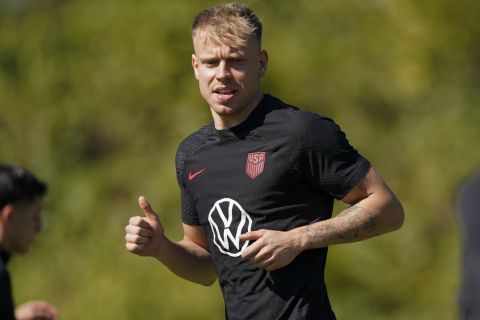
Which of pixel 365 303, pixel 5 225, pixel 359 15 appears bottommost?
pixel 365 303

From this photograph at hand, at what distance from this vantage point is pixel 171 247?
5.52 metres

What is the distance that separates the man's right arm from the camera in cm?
530

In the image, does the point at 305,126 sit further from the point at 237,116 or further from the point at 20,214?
the point at 20,214

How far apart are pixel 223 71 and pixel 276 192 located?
52 cm

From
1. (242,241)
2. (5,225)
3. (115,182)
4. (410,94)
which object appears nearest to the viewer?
(242,241)

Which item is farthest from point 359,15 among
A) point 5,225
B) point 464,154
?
point 5,225

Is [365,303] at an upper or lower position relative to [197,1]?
lower

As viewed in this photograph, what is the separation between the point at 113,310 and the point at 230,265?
27.5ft

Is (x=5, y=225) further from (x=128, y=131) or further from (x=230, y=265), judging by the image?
(x=128, y=131)

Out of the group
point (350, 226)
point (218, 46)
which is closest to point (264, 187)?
point (350, 226)

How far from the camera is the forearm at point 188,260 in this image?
552cm

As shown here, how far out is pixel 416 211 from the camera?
13898mm

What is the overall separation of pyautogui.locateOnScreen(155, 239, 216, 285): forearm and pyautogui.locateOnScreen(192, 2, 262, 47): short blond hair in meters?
0.88

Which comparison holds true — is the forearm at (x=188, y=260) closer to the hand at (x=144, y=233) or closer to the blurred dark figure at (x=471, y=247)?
the hand at (x=144, y=233)
